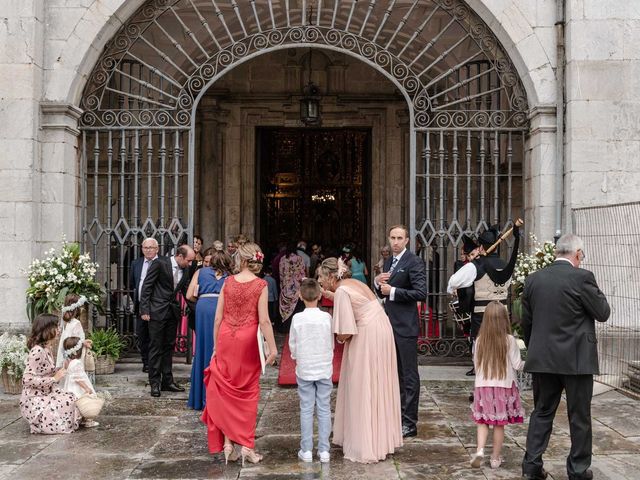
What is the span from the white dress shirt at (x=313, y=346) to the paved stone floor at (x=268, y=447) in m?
0.68

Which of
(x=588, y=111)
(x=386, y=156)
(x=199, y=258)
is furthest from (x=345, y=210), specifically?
(x=588, y=111)

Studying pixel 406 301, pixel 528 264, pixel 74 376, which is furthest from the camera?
pixel 528 264

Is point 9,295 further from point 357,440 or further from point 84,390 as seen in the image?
point 357,440

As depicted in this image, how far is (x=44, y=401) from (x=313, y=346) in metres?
2.56

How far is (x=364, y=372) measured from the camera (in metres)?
5.56

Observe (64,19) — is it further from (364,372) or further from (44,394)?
(364,372)

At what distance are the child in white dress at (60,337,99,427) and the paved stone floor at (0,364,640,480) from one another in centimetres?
35

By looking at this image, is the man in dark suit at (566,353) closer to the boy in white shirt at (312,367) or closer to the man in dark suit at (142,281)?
the boy in white shirt at (312,367)

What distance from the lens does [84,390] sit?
6.68 m

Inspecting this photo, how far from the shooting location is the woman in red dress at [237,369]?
553 centimetres

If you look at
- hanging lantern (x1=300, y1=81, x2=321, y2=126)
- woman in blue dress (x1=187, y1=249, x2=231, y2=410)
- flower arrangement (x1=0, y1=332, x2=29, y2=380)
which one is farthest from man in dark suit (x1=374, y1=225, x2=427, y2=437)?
hanging lantern (x1=300, y1=81, x2=321, y2=126)

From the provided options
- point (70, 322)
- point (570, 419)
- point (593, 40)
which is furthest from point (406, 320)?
point (593, 40)

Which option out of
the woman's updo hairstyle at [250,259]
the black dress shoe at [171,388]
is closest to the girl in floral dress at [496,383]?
the woman's updo hairstyle at [250,259]

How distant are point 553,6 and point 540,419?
5.68m
